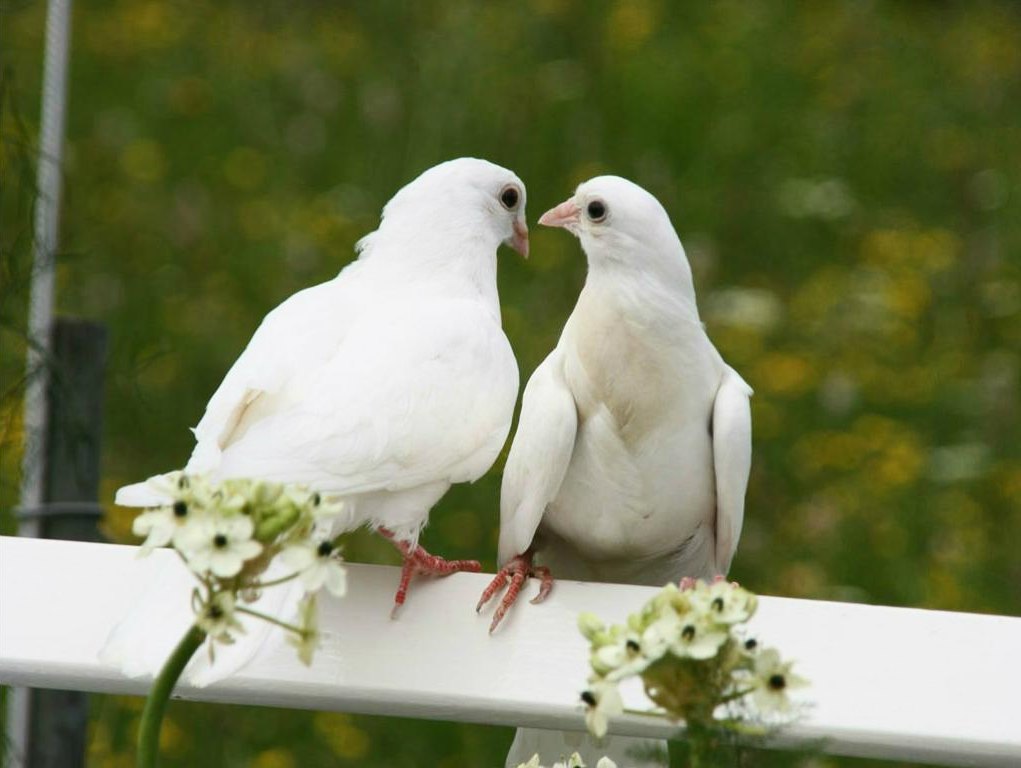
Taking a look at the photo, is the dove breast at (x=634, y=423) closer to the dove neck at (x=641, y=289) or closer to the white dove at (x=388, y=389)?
the dove neck at (x=641, y=289)

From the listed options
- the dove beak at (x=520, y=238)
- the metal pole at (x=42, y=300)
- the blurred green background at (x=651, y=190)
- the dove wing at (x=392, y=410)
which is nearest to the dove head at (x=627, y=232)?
the dove wing at (x=392, y=410)

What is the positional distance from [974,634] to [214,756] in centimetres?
229

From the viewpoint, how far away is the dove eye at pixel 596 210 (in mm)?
2127

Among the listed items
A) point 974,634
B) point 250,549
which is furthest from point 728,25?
point 250,549

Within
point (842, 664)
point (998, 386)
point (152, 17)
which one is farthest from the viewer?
point (152, 17)

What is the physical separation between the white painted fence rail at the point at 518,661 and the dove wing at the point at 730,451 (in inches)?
16.9

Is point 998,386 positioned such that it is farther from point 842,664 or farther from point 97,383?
point 842,664

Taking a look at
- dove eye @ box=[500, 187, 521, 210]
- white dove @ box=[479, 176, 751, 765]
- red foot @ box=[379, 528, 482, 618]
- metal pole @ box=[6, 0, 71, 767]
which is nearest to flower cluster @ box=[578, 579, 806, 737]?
red foot @ box=[379, 528, 482, 618]

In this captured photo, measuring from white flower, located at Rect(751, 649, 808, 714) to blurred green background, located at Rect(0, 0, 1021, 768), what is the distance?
2333mm

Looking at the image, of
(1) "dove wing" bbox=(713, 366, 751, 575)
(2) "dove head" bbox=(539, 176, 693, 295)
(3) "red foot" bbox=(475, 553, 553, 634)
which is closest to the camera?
(3) "red foot" bbox=(475, 553, 553, 634)

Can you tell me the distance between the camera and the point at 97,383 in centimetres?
277

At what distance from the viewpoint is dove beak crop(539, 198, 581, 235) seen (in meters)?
2.18

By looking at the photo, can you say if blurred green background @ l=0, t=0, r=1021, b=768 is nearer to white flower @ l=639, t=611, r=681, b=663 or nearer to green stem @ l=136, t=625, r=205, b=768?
green stem @ l=136, t=625, r=205, b=768

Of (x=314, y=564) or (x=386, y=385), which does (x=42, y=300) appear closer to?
(x=386, y=385)
